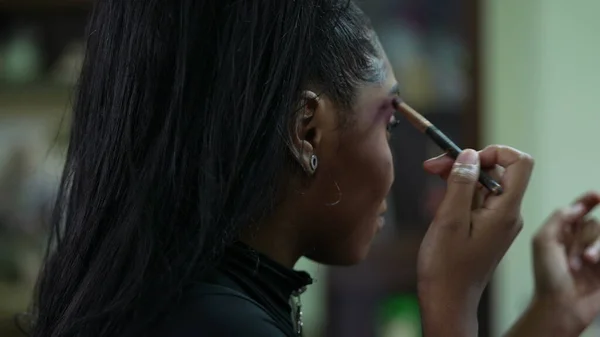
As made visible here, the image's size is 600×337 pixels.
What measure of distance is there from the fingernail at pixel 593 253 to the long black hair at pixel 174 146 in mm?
368

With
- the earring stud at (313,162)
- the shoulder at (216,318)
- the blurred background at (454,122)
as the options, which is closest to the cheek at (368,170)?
the earring stud at (313,162)

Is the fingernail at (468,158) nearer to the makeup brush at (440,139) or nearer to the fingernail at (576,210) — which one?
the makeup brush at (440,139)

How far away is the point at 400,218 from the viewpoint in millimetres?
1837

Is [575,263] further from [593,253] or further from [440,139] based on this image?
[440,139]

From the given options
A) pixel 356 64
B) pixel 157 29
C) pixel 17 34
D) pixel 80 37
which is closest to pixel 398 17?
pixel 80 37

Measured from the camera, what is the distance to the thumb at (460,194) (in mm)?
674

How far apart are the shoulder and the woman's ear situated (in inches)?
5.3

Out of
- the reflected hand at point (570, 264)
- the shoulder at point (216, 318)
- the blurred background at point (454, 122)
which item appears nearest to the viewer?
the shoulder at point (216, 318)

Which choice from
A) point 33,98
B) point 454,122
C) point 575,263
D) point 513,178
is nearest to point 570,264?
point 575,263

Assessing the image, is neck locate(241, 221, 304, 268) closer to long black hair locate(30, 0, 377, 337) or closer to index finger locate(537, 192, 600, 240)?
long black hair locate(30, 0, 377, 337)

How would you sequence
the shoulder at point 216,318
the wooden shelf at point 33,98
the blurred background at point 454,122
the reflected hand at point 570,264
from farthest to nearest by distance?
the wooden shelf at point 33,98
the blurred background at point 454,122
the reflected hand at point 570,264
the shoulder at point 216,318

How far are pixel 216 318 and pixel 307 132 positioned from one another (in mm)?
185

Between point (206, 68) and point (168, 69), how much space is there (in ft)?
0.10

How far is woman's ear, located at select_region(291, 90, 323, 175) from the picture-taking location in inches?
25.8
